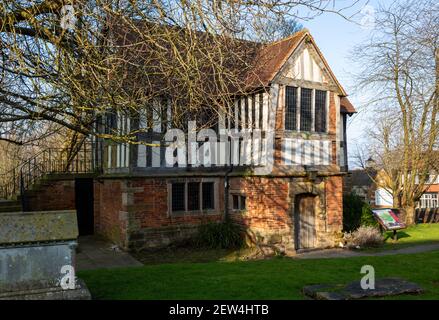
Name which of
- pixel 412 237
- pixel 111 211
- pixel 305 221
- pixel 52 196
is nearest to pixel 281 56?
pixel 305 221

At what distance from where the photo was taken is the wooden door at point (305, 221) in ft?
48.5

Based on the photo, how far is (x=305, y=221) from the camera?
14977mm

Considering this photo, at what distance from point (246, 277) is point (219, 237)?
6444 millimetres

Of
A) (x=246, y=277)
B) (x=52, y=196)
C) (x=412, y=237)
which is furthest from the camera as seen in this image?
(x=412, y=237)

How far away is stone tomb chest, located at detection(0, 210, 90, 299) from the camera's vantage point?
198 inches

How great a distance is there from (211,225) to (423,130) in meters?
14.9

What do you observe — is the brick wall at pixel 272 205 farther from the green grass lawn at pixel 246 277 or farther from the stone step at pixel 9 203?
the stone step at pixel 9 203

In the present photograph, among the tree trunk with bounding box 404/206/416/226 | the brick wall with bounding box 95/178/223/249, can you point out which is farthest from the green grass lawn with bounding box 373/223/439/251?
the brick wall with bounding box 95/178/223/249

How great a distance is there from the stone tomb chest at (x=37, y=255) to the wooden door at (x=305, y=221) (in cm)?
1058

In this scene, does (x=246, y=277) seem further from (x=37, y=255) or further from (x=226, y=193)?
(x=226, y=193)

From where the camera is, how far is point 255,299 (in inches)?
240

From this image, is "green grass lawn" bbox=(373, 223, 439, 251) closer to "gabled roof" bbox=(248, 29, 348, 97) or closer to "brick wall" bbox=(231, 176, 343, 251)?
"brick wall" bbox=(231, 176, 343, 251)
